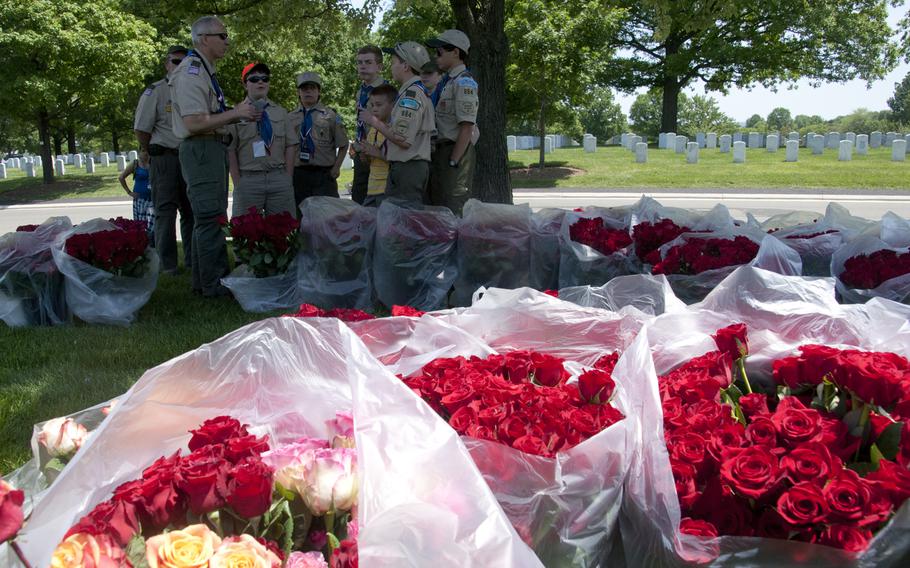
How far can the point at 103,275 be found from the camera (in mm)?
4797

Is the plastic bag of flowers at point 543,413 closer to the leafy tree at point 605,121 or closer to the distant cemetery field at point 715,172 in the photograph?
the distant cemetery field at point 715,172

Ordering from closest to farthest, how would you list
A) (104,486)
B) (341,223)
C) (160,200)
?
(104,486)
(341,223)
(160,200)

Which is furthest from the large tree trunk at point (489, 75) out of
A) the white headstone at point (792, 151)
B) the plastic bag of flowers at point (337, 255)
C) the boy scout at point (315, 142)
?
the white headstone at point (792, 151)

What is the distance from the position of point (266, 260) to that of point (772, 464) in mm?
4290

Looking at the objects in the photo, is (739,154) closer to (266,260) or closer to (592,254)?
(592,254)

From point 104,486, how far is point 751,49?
30.4 meters

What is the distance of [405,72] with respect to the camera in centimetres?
531

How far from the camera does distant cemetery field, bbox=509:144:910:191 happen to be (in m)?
17.1

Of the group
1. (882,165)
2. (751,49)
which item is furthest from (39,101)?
(751,49)

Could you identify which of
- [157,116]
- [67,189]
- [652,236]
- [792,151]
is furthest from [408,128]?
[792,151]

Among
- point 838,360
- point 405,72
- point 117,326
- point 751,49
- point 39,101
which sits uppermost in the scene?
point 751,49

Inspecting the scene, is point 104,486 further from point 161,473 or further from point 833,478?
point 833,478

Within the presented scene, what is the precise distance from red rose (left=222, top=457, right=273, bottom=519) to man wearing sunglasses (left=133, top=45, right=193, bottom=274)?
512 cm

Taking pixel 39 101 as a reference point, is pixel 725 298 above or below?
below
